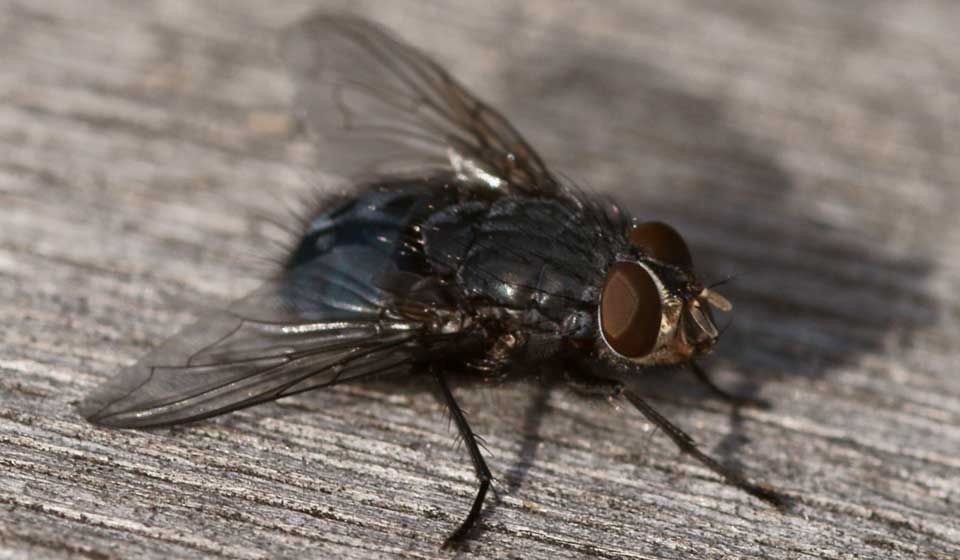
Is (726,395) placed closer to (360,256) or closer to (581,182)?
(581,182)

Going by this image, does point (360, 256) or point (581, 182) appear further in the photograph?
→ point (581, 182)

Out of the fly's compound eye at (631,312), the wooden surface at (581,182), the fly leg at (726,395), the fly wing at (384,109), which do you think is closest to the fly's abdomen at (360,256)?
the wooden surface at (581,182)

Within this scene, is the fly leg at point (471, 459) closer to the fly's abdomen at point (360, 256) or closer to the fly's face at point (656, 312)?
the fly's abdomen at point (360, 256)

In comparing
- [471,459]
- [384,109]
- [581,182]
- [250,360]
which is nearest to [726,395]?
[471,459]

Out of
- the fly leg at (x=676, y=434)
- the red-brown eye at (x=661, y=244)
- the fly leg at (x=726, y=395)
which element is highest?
the red-brown eye at (x=661, y=244)

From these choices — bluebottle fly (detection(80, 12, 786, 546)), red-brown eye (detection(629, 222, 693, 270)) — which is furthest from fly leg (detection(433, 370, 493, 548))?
red-brown eye (detection(629, 222, 693, 270))

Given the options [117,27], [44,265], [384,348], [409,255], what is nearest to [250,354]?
[384,348]

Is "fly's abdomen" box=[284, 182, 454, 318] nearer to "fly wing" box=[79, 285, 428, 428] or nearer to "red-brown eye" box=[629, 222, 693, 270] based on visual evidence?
"fly wing" box=[79, 285, 428, 428]

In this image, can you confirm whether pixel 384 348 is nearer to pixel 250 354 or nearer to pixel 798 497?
pixel 250 354
